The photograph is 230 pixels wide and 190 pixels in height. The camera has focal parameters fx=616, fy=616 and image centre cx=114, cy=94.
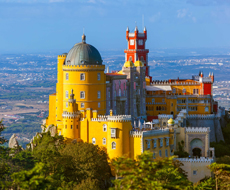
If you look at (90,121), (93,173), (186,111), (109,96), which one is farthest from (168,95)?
(93,173)

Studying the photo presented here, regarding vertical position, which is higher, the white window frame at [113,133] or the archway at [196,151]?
the white window frame at [113,133]

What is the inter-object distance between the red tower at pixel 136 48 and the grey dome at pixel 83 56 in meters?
32.5

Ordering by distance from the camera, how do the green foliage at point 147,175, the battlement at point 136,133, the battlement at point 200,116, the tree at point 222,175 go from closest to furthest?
the green foliage at point 147,175, the tree at point 222,175, the battlement at point 136,133, the battlement at point 200,116

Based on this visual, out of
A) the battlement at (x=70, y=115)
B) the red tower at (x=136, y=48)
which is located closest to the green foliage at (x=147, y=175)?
the battlement at (x=70, y=115)

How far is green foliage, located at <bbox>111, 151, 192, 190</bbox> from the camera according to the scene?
214 feet

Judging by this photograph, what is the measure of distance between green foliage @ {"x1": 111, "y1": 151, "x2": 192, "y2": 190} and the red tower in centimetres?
5939

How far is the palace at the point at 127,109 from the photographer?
85375mm

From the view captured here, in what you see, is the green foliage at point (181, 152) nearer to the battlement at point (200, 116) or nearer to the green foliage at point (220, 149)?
the green foliage at point (220, 149)

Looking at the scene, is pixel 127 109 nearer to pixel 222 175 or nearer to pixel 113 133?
pixel 113 133

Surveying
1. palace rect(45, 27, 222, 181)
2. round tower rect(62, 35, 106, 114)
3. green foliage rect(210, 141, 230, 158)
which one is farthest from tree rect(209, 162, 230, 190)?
round tower rect(62, 35, 106, 114)

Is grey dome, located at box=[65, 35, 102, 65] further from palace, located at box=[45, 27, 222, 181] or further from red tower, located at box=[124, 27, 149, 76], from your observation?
red tower, located at box=[124, 27, 149, 76]

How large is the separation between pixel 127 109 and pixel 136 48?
91.6 feet

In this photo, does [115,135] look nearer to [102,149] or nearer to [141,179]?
[102,149]

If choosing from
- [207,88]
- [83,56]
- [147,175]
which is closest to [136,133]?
[147,175]
